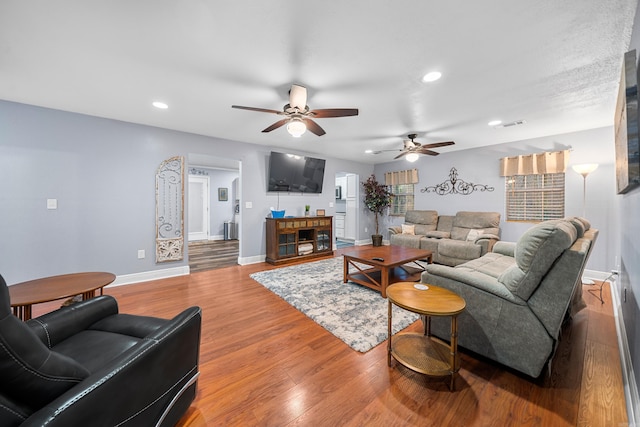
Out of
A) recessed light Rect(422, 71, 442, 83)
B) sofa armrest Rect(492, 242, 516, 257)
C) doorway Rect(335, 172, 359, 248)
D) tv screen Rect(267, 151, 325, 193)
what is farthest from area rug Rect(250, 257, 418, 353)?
doorway Rect(335, 172, 359, 248)

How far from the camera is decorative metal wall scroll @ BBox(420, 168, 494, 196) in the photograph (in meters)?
5.16

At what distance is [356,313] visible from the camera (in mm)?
2543

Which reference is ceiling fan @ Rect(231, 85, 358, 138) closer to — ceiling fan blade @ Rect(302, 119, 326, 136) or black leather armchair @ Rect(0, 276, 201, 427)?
ceiling fan blade @ Rect(302, 119, 326, 136)

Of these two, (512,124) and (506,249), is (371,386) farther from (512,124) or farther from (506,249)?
(512,124)

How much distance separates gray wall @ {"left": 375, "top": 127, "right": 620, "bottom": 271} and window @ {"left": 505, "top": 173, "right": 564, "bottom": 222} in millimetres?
108

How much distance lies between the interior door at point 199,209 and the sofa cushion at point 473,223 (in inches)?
277

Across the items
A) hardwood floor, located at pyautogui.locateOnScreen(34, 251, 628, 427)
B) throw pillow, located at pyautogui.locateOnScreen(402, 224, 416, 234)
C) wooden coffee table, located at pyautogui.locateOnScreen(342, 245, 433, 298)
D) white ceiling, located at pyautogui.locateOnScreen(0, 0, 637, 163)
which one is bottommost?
hardwood floor, located at pyautogui.locateOnScreen(34, 251, 628, 427)

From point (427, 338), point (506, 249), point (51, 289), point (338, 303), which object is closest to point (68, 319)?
point (51, 289)

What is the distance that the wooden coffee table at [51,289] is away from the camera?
1.70 metres

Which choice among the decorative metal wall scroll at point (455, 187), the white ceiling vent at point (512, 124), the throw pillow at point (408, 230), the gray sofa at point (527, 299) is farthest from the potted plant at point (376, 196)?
the gray sofa at point (527, 299)

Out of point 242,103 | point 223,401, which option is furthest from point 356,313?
point 242,103

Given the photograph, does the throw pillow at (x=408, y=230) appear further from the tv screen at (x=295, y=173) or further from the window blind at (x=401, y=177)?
the tv screen at (x=295, y=173)

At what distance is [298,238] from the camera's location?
519 cm

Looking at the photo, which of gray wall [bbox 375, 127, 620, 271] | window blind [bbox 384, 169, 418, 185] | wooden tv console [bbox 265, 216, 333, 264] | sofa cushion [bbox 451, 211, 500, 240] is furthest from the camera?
window blind [bbox 384, 169, 418, 185]
